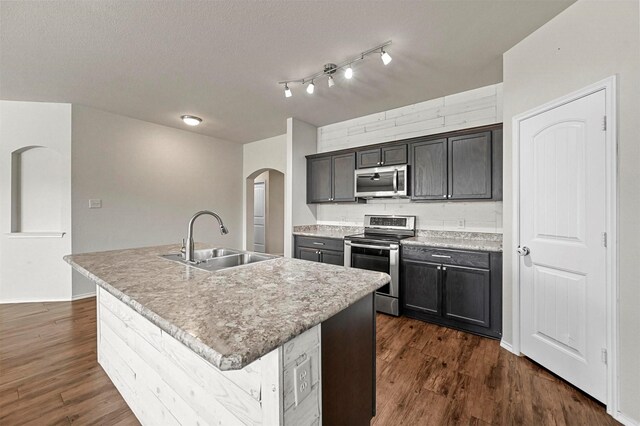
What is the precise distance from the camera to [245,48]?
2.41 m

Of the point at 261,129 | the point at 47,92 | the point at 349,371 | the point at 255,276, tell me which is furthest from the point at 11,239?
the point at 349,371

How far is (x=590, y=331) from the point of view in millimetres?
1828

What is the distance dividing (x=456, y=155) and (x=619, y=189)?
1.54m

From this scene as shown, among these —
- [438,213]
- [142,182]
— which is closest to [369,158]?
[438,213]

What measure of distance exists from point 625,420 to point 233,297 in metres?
2.32

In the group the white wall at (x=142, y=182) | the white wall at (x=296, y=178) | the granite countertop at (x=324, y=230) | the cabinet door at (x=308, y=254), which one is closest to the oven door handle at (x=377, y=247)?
the granite countertop at (x=324, y=230)

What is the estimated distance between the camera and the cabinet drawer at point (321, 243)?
377 cm

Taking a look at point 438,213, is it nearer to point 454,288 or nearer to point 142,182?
point 454,288

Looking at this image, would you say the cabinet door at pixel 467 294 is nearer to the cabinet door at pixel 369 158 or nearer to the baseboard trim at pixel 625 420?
the baseboard trim at pixel 625 420

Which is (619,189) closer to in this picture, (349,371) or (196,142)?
(349,371)

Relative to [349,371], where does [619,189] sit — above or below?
Answer: above

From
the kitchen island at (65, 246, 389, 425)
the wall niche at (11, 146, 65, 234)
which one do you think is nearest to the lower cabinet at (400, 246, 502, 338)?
the kitchen island at (65, 246, 389, 425)

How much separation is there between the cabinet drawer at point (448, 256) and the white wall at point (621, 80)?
1.07 metres

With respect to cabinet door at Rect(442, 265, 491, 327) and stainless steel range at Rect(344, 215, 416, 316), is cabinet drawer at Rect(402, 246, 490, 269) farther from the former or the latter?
→ stainless steel range at Rect(344, 215, 416, 316)
